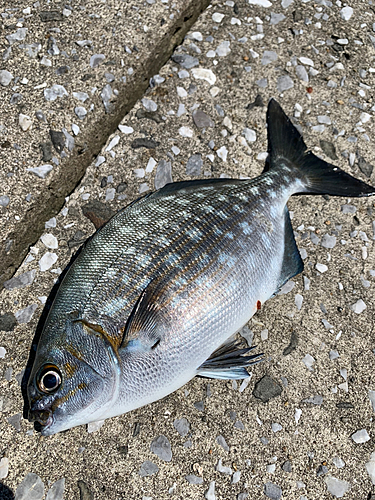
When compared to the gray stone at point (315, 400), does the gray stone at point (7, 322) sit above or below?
above

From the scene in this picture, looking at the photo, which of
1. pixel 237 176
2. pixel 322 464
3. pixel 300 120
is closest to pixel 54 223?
pixel 237 176

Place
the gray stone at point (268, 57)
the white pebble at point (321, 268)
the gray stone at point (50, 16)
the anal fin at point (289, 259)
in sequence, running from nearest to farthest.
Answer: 1. the anal fin at point (289, 259)
2. the white pebble at point (321, 268)
3. the gray stone at point (50, 16)
4. the gray stone at point (268, 57)

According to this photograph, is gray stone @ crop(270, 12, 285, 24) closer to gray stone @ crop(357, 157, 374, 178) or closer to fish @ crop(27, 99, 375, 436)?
gray stone @ crop(357, 157, 374, 178)

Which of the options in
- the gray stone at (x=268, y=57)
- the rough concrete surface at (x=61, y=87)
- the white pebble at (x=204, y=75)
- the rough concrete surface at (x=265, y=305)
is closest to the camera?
the rough concrete surface at (x=265, y=305)

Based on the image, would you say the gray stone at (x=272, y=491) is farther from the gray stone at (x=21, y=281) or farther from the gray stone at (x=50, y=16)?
the gray stone at (x=50, y=16)

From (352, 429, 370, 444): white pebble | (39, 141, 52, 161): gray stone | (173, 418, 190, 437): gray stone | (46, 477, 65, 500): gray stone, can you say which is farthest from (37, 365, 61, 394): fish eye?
(352, 429, 370, 444): white pebble

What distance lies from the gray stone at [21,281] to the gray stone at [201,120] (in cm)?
136

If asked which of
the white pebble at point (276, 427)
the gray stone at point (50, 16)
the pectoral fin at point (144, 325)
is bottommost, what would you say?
the white pebble at point (276, 427)

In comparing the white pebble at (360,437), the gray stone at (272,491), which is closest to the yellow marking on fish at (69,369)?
the gray stone at (272,491)

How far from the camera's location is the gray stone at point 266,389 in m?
2.48

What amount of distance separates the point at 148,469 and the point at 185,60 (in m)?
2.48

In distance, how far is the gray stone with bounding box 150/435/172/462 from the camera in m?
2.34

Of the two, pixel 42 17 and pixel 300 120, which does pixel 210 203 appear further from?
pixel 42 17

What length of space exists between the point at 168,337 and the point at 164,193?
0.85 meters
